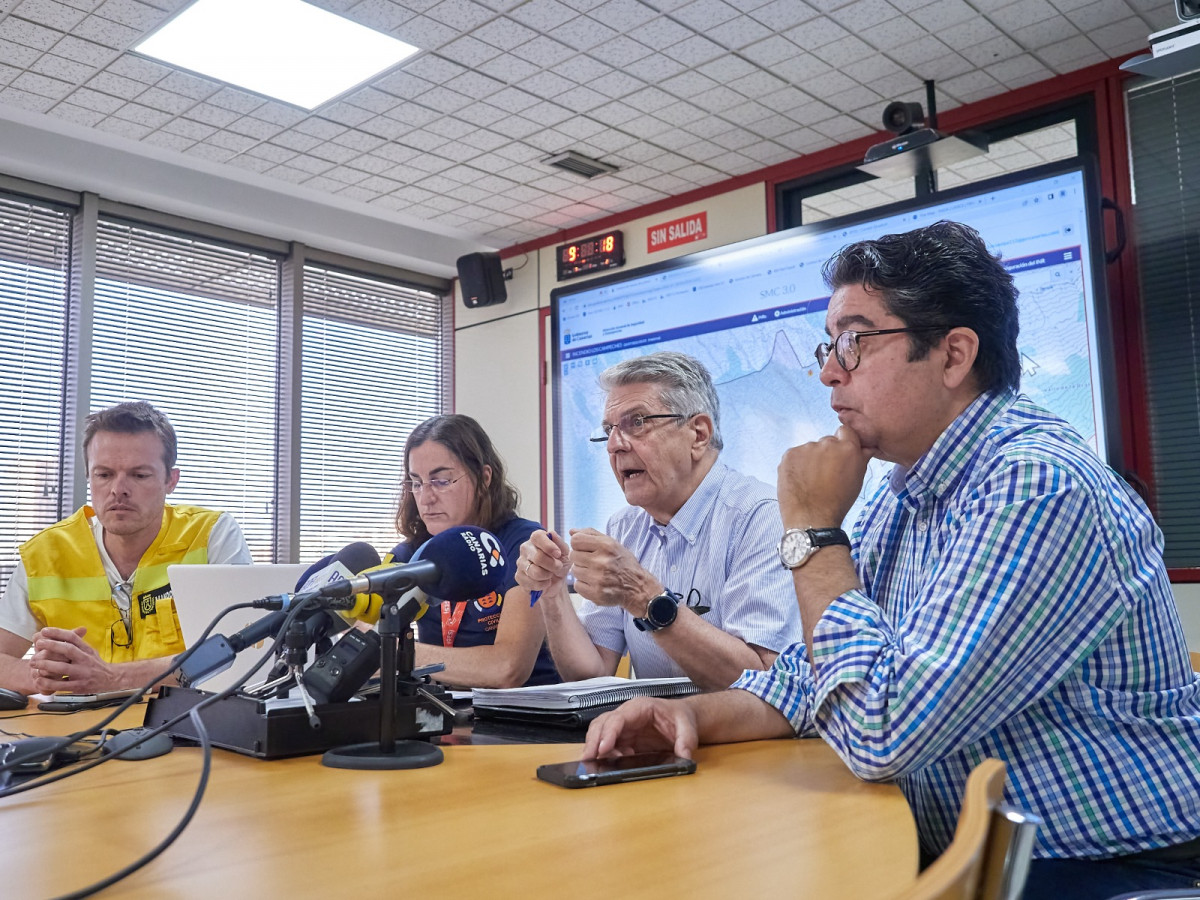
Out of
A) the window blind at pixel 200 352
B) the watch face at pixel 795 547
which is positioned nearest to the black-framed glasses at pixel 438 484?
the watch face at pixel 795 547

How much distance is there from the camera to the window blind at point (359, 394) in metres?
5.29

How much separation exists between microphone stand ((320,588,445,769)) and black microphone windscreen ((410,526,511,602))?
4 cm

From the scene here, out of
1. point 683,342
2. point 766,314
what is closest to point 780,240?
point 766,314

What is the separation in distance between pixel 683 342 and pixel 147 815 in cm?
340

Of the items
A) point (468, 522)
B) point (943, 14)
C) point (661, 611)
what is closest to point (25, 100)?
point (468, 522)

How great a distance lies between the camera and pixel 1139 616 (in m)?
1.10

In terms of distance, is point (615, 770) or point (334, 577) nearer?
point (615, 770)

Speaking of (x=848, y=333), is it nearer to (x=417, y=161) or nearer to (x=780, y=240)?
(x=780, y=240)

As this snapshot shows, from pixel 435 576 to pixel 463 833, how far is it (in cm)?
38

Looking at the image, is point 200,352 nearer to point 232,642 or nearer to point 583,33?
point 583,33

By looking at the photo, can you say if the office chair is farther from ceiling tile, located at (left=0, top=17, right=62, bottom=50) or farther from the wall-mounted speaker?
the wall-mounted speaker

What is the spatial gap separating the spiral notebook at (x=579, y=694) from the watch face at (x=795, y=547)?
43 centimetres

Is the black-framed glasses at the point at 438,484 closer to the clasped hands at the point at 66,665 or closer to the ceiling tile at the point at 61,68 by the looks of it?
the clasped hands at the point at 66,665

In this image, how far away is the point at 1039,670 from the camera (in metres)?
1.02
